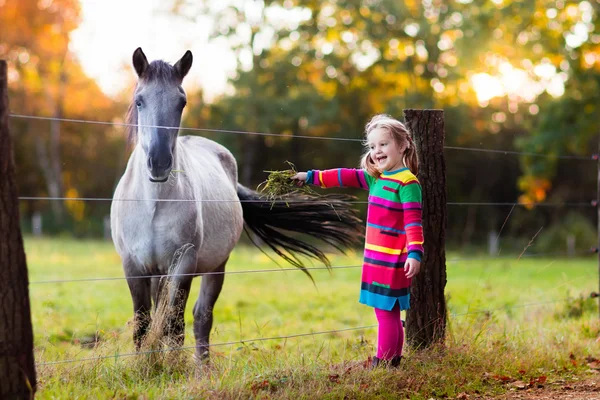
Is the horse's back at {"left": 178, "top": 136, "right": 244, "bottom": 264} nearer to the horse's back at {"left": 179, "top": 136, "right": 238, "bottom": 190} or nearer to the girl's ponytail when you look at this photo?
the horse's back at {"left": 179, "top": 136, "right": 238, "bottom": 190}

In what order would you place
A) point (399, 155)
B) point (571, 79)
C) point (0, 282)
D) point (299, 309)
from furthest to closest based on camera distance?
point (571, 79)
point (299, 309)
point (399, 155)
point (0, 282)

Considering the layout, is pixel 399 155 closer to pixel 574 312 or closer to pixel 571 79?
pixel 574 312

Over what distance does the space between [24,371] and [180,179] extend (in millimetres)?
1890

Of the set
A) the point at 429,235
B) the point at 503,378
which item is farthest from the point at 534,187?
the point at 503,378

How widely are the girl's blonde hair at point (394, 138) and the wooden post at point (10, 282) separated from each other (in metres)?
2.12

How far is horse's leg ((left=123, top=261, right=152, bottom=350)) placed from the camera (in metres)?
4.80

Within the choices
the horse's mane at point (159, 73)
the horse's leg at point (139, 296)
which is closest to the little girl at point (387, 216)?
the horse's mane at point (159, 73)

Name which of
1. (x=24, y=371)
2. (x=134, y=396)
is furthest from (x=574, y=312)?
(x=24, y=371)

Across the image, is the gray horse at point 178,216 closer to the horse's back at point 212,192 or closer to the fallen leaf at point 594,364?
the horse's back at point 212,192

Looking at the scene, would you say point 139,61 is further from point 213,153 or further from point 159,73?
point 213,153

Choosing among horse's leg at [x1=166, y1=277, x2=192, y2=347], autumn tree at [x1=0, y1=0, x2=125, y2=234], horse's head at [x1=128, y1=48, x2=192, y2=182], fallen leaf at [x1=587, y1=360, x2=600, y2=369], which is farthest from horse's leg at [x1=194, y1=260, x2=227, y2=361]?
autumn tree at [x1=0, y1=0, x2=125, y2=234]

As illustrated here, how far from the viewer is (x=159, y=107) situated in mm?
4270

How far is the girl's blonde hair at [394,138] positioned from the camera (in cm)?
421

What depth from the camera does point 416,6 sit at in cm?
2802
